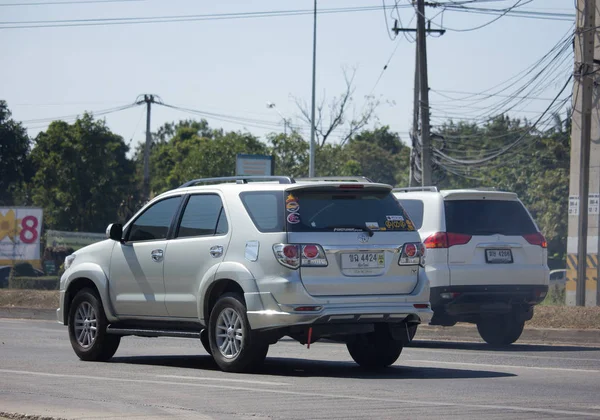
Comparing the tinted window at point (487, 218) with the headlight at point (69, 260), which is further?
the tinted window at point (487, 218)

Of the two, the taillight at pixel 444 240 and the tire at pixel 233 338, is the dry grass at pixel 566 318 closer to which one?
the taillight at pixel 444 240

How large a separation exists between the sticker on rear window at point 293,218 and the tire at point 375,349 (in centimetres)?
146

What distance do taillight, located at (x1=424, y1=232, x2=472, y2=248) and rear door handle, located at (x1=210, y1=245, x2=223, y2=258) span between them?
4202mm

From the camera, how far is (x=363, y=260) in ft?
32.4

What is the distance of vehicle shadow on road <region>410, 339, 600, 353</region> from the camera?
44.6 ft

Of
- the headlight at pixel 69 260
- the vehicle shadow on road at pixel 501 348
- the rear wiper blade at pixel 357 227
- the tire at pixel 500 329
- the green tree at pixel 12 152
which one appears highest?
the green tree at pixel 12 152

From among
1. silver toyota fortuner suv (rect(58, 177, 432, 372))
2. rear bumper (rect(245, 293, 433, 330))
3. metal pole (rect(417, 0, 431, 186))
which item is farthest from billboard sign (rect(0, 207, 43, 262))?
rear bumper (rect(245, 293, 433, 330))

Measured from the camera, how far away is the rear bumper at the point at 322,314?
9523 millimetres

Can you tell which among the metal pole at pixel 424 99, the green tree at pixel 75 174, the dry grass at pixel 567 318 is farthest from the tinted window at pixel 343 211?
the green tree at pixel 75 174

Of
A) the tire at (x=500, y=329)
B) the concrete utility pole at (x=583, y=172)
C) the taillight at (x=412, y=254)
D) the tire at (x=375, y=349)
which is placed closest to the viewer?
the taillight at (x=412, y=254)

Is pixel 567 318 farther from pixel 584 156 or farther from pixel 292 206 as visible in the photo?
pixel 292 206

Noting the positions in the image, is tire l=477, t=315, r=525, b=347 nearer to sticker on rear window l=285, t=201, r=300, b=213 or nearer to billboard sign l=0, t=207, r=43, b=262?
sticker on rear window l=285, t=201, r=300, b=213

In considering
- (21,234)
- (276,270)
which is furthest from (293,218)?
(21,234)

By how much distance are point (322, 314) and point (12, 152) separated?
66627 millimetres
